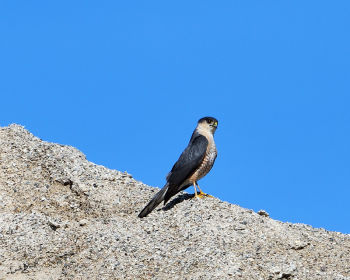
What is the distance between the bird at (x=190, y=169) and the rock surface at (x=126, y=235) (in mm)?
266

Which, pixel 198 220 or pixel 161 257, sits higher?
pixel 198 220

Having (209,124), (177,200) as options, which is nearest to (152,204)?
(177,200)

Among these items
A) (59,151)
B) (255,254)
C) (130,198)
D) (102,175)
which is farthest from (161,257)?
(59,151)

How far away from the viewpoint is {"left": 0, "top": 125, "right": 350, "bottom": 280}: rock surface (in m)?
10.7

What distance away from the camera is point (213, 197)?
509 inches

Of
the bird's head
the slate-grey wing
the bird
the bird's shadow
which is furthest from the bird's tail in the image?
the bird's head

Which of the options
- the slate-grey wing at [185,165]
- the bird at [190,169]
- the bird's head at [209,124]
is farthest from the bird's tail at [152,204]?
the bird's head at [209,124]

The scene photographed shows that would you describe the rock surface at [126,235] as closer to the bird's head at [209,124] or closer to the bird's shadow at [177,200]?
the bird's shadow at [177,200]

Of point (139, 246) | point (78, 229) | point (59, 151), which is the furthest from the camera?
point (59, 151)

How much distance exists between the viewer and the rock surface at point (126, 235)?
35.2ft

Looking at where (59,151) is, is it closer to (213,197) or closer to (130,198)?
(130,198)

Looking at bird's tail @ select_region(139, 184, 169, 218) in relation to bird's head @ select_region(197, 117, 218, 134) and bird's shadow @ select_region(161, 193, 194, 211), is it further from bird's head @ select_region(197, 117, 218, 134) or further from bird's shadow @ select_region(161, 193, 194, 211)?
bird's head @ select_region(197, 117, 218, 134)

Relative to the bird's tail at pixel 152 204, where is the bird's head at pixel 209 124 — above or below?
above

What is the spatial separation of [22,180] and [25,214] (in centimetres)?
131
